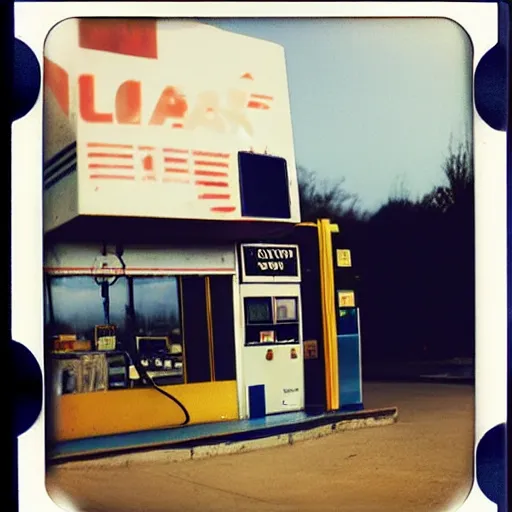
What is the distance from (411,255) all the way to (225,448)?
769 millimetres

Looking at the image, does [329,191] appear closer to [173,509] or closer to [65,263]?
[65,263]

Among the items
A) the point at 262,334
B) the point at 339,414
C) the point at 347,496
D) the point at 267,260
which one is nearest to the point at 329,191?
the point at 267,260

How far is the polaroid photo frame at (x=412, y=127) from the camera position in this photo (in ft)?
8.05

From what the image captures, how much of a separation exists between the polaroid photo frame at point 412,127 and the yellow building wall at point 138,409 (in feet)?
0.28

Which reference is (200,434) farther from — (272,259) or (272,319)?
(272,259)

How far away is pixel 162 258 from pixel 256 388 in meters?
0.46

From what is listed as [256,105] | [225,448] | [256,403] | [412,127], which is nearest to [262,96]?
[256,105]

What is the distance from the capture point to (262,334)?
2604 millimetres

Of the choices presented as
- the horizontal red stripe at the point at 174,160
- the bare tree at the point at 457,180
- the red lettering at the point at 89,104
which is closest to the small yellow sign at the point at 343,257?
the bare tree at the point at 457,180

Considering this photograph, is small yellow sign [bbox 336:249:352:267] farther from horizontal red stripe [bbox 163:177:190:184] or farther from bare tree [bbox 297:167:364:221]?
horizontal red stripe [bbox 163:177:190:184]

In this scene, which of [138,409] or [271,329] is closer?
[138,409]

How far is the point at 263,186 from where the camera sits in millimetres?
2545

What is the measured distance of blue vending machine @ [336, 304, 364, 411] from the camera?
2.54 meters

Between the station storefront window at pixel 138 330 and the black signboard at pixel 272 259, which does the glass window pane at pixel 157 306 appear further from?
the black signboard at pixel 272 259
